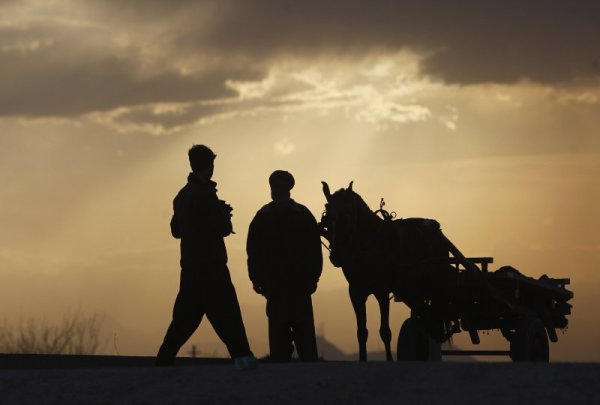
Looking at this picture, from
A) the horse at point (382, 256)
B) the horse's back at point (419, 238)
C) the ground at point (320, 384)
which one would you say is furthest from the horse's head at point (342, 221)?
the ground at point (320, 384)

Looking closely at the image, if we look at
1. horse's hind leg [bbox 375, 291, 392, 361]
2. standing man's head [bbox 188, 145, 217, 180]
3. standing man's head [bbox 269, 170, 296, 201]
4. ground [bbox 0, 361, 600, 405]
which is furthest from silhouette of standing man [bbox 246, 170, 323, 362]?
ground [bbox 0, 361, 600, 405]

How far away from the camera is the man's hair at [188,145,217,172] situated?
12.6 meters

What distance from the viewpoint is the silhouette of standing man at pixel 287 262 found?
594 inches

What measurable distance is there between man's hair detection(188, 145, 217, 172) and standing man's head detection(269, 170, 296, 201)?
2222 millimetres

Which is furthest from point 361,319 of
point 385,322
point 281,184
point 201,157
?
point 201,157

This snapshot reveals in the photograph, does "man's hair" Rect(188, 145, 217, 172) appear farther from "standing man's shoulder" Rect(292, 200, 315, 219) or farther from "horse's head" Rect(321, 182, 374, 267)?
"horse's head" Rect(321, 182, 374, 267)

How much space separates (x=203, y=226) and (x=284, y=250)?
2.64 m

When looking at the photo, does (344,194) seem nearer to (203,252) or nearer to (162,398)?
(203,252)

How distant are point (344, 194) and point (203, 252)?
4.55m

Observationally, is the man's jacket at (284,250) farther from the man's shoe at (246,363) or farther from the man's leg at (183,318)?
the man's shoe at (246,363)

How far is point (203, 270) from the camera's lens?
12625 millimetres

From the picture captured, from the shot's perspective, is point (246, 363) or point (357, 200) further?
point (357, 200)

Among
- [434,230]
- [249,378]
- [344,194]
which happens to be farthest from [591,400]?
[434,230]

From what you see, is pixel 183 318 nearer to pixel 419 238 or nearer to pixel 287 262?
pixel 287 262
